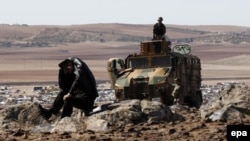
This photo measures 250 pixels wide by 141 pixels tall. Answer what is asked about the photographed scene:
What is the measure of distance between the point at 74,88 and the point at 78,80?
7.3 inches

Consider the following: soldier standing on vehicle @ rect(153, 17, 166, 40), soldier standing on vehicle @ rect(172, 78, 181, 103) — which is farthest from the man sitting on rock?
soldier standing on vehicle @ rect(153, 17, 166, 40)

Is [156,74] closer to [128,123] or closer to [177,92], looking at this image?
[177,92]

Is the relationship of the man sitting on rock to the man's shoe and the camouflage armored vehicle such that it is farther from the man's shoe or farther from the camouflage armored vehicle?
the camouflage armored vehicle

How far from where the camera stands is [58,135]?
1308cm

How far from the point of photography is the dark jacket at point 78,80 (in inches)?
610

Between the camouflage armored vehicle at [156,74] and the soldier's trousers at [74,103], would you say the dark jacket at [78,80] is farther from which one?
the camouflage armored vehicle at [156,74]

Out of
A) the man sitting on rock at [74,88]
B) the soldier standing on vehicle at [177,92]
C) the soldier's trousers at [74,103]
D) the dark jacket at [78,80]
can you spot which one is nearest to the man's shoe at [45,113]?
the man sitting on rock at [74,88]

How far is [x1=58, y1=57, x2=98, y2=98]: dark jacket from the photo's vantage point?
15500mm

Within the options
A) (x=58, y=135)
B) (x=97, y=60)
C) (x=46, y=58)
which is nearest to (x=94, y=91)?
(x=58, y=135)

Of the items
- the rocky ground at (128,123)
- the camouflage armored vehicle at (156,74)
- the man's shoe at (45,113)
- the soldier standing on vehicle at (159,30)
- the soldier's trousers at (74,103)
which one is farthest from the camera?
the soldier standing on vehicle at (159,30)

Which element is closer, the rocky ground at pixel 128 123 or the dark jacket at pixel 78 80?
the rocky ground at pixel 128 123

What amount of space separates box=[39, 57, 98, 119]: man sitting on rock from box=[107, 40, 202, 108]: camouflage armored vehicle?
10.1 meters

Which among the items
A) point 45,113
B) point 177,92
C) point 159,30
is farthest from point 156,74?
point 45,113

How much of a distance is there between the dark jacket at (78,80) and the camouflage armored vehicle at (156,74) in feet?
33.2
